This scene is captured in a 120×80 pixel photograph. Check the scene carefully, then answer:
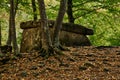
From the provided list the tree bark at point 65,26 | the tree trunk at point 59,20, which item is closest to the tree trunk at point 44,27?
the tree trunk at point 59,20

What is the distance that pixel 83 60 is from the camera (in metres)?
10.3

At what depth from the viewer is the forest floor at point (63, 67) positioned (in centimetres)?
865

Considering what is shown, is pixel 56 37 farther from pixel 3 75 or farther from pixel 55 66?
pixel 3 75

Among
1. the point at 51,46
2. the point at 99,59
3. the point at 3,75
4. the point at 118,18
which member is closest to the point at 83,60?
the point at 99,59

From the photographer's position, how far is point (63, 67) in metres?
9.42

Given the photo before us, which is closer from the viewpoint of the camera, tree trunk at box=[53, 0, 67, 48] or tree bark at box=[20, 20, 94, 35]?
tree trunk at box=[53, 0, 67, 48]

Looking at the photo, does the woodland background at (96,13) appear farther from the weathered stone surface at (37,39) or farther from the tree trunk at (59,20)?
the tree trunk at (59,20)

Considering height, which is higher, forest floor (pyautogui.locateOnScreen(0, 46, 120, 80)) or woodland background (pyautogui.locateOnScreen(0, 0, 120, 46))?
woodland background (pyautogui.locateOnScreen(0, 0, 120, 46))

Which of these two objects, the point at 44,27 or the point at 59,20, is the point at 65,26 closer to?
the point at 59,20

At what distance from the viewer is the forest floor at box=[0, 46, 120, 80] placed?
340 inches

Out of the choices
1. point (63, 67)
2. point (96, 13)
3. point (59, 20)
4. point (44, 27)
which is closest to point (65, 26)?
point (59, 20)

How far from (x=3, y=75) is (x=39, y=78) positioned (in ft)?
4.51

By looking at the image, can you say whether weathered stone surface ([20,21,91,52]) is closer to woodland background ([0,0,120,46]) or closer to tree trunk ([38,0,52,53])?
woodland background ([0,0,120,46])

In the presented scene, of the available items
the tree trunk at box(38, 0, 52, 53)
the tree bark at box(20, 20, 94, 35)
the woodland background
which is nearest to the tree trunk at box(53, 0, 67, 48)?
the tree trunk at box(38, 0, 52, 53)
